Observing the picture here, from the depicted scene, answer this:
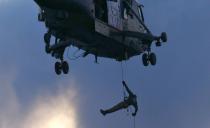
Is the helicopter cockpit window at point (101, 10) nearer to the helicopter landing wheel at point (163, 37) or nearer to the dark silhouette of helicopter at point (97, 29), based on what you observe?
A: the dark silhouette of helicopter at point (97, 29)

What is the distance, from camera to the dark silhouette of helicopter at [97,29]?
49.3 meters

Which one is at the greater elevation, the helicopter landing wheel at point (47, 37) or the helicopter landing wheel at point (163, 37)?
the helicopter landing wheel at point (163, 37)

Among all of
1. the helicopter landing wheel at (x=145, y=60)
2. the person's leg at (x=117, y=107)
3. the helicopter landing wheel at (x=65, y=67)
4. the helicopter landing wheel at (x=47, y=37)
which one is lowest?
the person's leg at (x=117, y=107)

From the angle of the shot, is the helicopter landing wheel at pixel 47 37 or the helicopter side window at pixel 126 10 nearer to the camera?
the helicopter landing wheel at pixel 47 37

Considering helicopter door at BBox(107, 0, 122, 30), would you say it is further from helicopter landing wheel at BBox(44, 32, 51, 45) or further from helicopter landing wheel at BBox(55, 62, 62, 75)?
helicopter landing wheel at BBox(55, 62, 62, 75)

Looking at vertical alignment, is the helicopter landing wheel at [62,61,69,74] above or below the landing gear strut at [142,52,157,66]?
below

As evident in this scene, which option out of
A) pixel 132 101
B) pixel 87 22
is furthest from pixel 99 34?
pixel 132 101

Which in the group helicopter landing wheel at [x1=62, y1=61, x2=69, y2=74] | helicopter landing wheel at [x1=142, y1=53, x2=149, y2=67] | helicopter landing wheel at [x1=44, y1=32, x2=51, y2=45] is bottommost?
helicopter landing wheel at [x1=62, y1=61, x2=69, y2=74]

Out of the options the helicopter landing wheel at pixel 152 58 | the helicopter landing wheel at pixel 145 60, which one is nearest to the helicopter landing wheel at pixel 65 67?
the helicopter landing wheel at pixel 145 60

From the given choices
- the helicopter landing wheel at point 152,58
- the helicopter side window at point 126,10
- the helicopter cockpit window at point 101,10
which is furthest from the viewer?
the helicopter landing wheel at point 152,58

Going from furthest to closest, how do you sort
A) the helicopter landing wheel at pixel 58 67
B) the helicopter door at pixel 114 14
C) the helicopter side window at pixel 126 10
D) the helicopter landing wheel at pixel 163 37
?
1. the helicopter landing wheel at pixel 163 37
2. the helicopter side window at pixel 126 10
3. the helicopter landing wheel at pixel 58 67
4. the helicopter door at pixel 114 14

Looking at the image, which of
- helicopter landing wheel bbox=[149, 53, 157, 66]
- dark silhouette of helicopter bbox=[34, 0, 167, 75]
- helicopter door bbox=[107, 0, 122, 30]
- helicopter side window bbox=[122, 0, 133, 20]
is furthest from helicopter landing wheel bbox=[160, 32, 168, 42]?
helicopter door bbox=[107, 0, 122, 30]

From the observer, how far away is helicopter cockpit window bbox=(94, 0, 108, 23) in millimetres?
51219

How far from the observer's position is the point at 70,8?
48656 millimetres
